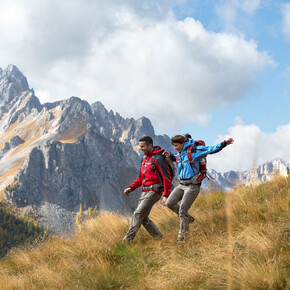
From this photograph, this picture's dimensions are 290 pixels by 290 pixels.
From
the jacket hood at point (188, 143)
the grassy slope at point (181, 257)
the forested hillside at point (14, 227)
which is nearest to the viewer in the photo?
the grassy slope at point (181, 257)

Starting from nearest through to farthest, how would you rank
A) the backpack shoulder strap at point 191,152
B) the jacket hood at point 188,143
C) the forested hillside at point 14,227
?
the backpack shoulder strap at point 191,152 < the jacket hood at point 188,143 < the forested hillside at point 14,227

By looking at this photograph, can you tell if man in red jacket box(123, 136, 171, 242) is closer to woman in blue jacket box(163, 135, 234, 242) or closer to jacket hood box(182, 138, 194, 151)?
woman in blue jacket box(163, 135, 234, 242)

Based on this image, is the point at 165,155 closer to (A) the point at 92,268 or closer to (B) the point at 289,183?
(A) the point at 92,268

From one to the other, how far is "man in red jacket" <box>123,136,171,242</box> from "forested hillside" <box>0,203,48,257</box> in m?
164

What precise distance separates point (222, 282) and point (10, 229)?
604ft

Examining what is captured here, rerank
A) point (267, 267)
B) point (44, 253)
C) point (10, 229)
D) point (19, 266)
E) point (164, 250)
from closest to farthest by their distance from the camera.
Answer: point (267, 267), point (164, 250), point (19, 266), point (44, 253), point (10, 229)

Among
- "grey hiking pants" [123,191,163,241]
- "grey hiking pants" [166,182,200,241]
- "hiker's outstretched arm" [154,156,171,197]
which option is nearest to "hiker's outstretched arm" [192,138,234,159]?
"grey hiking pants" [166,182,200,241]

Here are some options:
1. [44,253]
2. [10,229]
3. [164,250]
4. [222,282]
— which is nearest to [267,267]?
[222,282]

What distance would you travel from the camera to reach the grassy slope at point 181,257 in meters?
3.52

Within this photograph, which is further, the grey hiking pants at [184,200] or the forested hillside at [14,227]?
the forested hillside at [14,227]

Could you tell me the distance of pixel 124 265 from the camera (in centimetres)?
511

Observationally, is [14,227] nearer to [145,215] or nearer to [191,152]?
[145,215]

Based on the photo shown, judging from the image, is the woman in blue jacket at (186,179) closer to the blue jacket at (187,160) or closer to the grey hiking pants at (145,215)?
the blue jacket at (187,160)

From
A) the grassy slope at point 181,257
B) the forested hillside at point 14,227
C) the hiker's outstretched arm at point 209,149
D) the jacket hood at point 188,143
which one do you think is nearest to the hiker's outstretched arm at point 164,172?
the jacket hood at point 188,143
